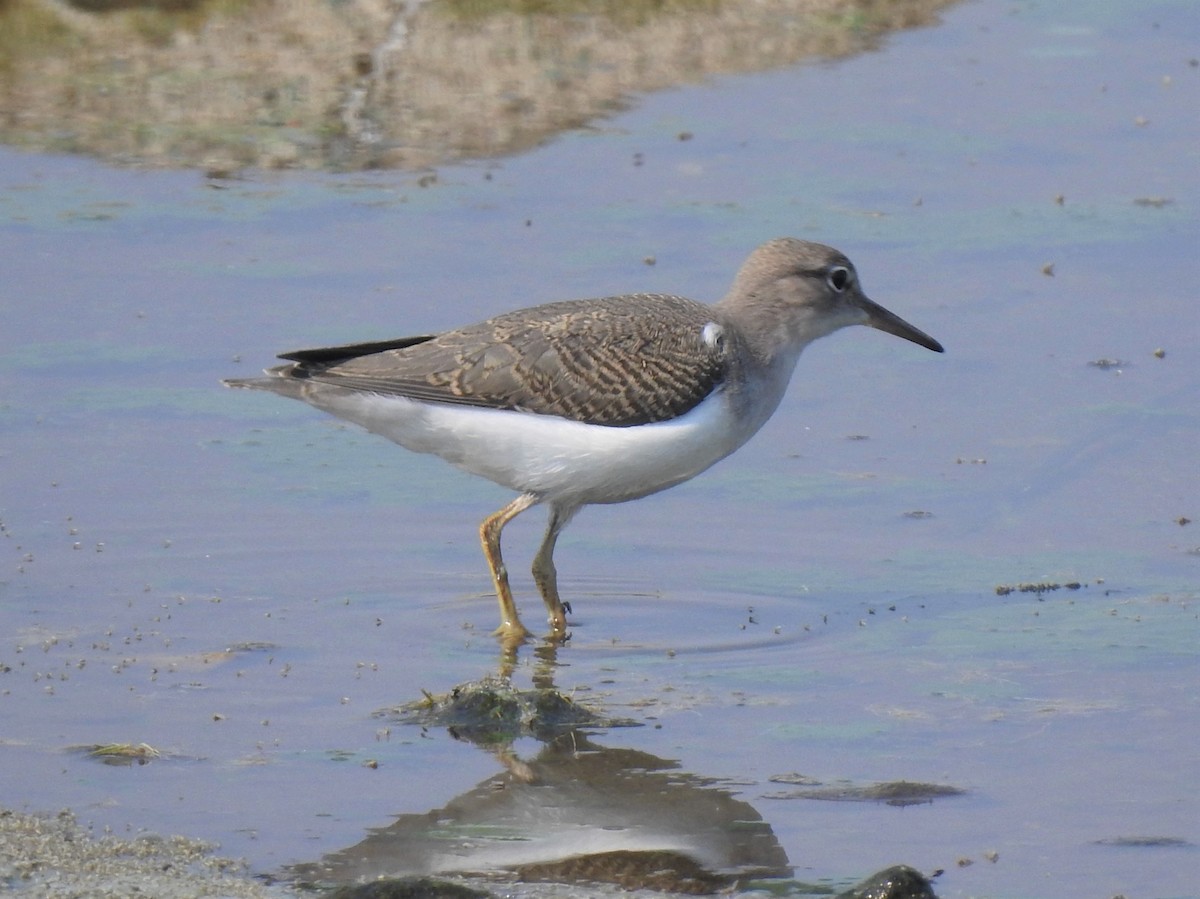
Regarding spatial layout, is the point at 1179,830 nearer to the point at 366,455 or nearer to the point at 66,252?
the point at 366,455

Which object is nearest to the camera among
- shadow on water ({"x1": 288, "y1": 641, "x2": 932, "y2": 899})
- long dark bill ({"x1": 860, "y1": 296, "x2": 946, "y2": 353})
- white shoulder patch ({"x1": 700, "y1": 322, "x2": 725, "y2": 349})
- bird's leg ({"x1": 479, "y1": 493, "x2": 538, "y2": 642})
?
shadow on water ({"x1": 288, "y1": 641, "x2": 932, "y2": 899})

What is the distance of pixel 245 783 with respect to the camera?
5.88 m

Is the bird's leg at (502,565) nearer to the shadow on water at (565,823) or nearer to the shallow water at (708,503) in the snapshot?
the shallow water at (708,503)

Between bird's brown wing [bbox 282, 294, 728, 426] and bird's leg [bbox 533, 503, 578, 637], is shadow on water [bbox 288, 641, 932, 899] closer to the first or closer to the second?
bird's leg [bbox 533, 503, 578, 637]

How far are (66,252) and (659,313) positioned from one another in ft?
15.4

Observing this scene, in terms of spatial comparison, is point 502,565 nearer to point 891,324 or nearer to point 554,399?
point 554,399

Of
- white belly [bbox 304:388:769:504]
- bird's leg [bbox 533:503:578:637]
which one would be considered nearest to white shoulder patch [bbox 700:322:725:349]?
white belly [bbox 304:388:769:504]

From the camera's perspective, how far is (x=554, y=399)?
7.81 m

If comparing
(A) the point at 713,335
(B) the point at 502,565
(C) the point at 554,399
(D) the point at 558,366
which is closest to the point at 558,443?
(C) the point at 554,399

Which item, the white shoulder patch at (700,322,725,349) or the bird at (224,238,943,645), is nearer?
the bird at (224,238,943,645)

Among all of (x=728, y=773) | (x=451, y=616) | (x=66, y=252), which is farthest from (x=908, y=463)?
(x=66, y=252)

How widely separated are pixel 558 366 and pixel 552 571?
827 mm

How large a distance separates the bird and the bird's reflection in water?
3.74 feet

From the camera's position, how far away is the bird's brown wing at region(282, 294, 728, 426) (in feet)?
25.6
